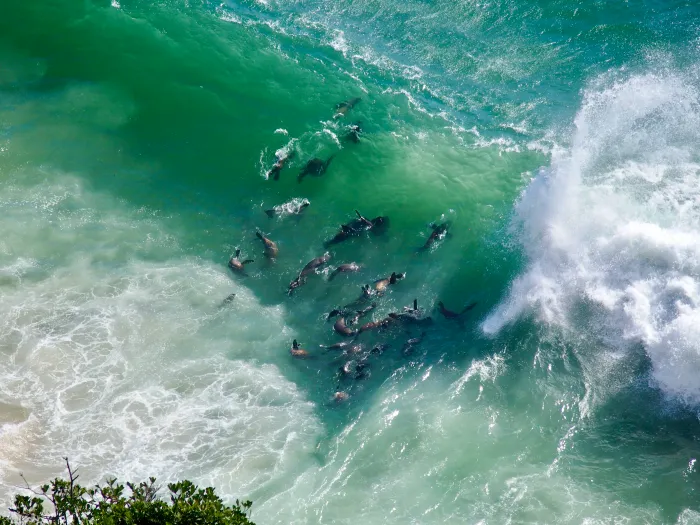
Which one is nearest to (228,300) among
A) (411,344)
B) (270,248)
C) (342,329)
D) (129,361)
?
(270,248)

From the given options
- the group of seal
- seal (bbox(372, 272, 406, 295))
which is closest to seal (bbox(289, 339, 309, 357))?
the group of seal

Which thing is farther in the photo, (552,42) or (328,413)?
(552,42)

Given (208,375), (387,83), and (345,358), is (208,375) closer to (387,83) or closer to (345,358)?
(345,358)

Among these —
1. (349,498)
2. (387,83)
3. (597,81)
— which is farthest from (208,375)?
(597,81)

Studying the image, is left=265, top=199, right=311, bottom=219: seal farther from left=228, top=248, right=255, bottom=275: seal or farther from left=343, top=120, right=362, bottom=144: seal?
left=343, top=120, right=362, bottom=144: seal

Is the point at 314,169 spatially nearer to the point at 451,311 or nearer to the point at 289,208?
the point at 289,208

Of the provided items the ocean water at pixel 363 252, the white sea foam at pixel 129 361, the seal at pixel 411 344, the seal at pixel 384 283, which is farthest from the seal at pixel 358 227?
the seal at pixel 411 344
